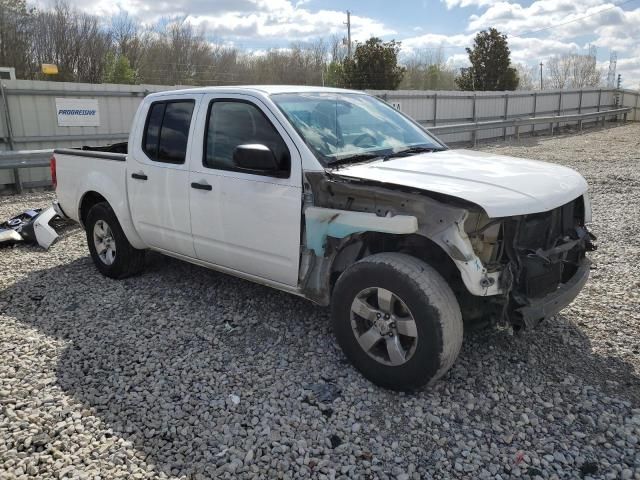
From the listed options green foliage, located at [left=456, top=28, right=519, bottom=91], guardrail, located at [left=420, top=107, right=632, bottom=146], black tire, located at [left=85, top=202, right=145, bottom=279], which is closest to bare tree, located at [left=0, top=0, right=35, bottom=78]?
guardrail, located at [left=420, top=107, right=632, bottom=146]

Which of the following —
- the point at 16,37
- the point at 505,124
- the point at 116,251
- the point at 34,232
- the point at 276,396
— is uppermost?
the point at 16,37

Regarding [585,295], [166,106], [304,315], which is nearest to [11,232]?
[166,106]

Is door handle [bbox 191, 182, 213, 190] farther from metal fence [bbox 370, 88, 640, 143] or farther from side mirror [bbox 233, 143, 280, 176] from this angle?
metal fence [bbox 370, 88, 640, 143]

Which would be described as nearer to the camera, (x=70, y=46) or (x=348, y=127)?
(x=348, y=127)

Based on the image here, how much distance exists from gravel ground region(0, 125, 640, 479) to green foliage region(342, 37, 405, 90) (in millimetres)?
21958

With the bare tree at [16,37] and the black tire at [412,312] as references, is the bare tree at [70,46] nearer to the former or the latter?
the bare tree at [16,37]

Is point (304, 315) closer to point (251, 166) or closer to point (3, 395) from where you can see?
point (251, 166)

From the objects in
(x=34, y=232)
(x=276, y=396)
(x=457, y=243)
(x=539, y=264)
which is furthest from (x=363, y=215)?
(x=34, y=232)

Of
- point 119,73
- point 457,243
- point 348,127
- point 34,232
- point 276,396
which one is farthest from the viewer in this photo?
point 119,73

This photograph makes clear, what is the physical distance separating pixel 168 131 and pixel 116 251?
58.3 inches

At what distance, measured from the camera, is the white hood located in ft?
10.2

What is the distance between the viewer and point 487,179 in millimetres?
3406

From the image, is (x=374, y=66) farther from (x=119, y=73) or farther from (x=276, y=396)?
(x=276, y=396)

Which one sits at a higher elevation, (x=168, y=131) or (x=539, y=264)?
(x=168, y=131)
